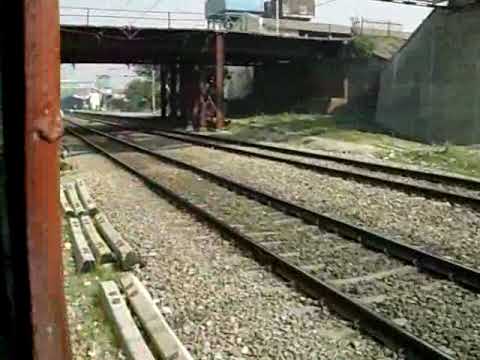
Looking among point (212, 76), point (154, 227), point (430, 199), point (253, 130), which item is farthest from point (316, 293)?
point (212, 76)

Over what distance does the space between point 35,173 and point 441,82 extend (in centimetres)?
2722

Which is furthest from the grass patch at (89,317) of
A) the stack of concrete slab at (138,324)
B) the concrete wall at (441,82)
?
the concrete wall at (441,82)

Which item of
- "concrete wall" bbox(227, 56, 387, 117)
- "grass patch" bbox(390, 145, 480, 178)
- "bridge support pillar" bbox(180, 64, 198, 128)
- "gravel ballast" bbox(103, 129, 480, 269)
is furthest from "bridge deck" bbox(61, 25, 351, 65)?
"gravel ballast" bbox(103, 129, 480, 269)

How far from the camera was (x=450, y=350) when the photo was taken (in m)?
4.28

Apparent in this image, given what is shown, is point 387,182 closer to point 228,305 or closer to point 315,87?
point 228,305

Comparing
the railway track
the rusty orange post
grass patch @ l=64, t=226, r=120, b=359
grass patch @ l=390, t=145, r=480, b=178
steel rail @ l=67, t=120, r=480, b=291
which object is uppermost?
the rusty orange post

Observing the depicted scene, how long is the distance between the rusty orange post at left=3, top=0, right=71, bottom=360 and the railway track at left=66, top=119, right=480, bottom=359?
8.86 feet

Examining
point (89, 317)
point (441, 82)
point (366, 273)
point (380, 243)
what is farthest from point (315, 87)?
point (89, 317)

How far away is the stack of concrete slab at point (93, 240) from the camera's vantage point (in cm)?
644

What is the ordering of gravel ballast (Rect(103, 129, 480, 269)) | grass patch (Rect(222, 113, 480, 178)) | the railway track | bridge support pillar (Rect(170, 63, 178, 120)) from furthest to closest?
1. bridge support pillar (Rect(170, 63, 178, 120))
2. grass patch (Rect(222, 113, 480, 178))
3. gravel ballast (Rect(103, 129, 480, 269))
4. the railway track

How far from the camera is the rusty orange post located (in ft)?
6.59

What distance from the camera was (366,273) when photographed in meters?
6.17

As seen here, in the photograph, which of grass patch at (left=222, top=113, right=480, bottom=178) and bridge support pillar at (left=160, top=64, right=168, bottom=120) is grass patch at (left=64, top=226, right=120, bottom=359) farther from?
bridge support pillar at (left=160, top=64, right=168, bottom=120)

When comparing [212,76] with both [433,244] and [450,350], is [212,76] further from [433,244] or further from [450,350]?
[450,350]
